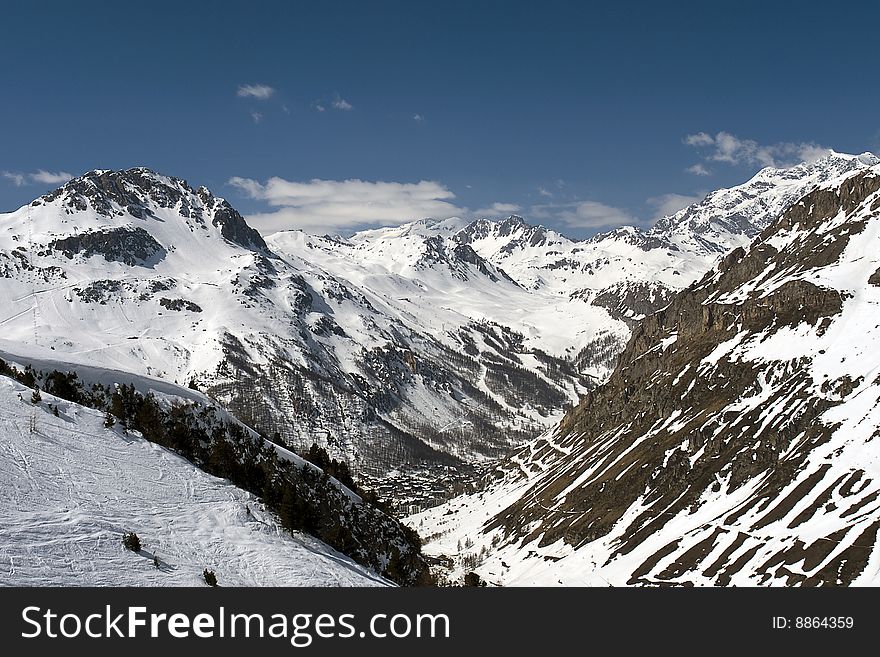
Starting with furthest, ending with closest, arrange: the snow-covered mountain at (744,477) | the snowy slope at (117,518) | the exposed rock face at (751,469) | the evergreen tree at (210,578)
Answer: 1. the snow-covered mountain at (744,477)
2. the exposed rock face at (751,469)
3. the evergreen tree at (210,578)
4. the snowy slope at (117,518)

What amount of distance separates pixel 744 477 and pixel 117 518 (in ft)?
446

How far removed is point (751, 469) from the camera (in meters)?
136

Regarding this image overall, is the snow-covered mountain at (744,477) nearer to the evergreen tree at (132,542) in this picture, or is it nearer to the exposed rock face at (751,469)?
the exposed rock face at (751,469)

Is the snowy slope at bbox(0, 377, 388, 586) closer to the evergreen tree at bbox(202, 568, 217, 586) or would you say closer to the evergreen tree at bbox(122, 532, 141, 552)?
the evergreen tree at bbox(122, 532, 141, 552)

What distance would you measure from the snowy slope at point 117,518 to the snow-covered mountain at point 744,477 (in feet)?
276

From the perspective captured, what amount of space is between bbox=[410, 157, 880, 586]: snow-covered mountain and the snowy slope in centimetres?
8405

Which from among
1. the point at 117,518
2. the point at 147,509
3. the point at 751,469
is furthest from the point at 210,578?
the point at 751,469

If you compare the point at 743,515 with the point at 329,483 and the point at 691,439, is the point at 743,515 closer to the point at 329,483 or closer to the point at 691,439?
the point at 691,439

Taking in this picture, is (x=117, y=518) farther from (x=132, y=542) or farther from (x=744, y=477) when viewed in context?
(x=744, y=477)

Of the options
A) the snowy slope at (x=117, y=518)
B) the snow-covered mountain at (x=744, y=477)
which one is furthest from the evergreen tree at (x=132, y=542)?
the snow-covered mountain at (x=744, y=477)

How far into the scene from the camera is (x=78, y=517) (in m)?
30.8

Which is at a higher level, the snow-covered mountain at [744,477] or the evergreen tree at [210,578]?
the snow-covered mountain at [744,477]

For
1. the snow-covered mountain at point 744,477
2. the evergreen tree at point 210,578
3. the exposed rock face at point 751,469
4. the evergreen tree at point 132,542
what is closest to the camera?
the evergreen tree at point 210,578

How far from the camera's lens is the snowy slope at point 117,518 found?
27.2 metres
